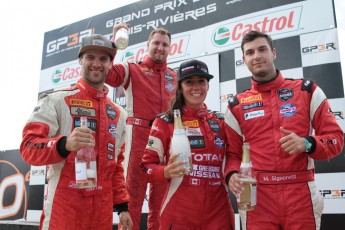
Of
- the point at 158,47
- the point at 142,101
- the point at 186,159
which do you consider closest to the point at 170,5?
the point at 158,47

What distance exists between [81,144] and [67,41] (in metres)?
4.27

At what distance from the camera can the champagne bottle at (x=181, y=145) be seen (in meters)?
1.56

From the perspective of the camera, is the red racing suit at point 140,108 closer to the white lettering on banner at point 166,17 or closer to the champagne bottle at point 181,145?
the champagne bottle at point 181,145

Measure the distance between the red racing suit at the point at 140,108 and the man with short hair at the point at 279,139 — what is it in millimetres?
822

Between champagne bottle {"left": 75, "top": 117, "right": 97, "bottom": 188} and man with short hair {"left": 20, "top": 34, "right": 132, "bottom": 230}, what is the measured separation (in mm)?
57

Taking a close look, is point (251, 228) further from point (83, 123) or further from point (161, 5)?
point (161, 5)

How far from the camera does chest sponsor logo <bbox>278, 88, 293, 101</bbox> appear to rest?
1.75m

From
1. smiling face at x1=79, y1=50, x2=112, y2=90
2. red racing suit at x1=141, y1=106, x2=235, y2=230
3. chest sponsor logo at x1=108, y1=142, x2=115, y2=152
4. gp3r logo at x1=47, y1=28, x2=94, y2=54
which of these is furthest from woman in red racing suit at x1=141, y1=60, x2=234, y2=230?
gp3r logo at x1=47, y1=28, x2=94, y2=54

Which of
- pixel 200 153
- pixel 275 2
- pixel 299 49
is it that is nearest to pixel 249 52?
pixel 200 153

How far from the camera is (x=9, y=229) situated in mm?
3648

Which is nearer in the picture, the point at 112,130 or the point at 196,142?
the point at 196,142

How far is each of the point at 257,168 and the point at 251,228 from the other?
0.31 m

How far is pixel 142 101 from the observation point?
8.36 feet

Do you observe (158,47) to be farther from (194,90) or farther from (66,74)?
(66,74)
